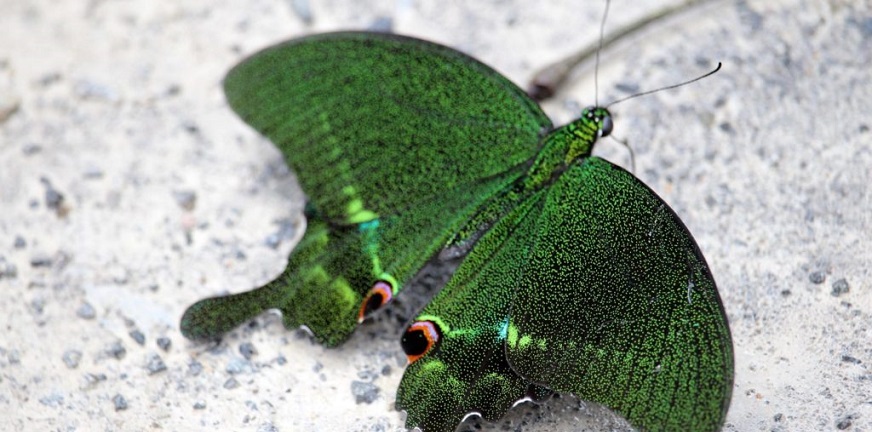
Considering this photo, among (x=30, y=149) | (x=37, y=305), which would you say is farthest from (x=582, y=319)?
(x=30, y=149)

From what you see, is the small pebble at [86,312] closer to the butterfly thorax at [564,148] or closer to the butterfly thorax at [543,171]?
the butterfly thorax at [543,171]

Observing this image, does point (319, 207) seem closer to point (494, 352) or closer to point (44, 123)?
point (494, 352)

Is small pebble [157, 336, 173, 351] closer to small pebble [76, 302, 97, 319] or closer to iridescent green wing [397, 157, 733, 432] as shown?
small pebble [76, 302, 97, 319]

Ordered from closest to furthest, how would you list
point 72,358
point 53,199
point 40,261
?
point 72,358
point 40,261
point 53,199

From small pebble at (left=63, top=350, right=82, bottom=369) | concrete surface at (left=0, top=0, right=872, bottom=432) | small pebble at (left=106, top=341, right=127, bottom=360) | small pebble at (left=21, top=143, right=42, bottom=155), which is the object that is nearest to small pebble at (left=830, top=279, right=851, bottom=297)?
concrete surface at (left=0, top=0, right=872, bottom=432)

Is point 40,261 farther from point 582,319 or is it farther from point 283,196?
point 582,319

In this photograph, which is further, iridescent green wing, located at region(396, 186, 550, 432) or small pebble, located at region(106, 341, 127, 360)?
small pebble, located at region(106, 341, 127, 360)

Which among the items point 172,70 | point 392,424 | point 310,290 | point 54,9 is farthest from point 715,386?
point 54,9
